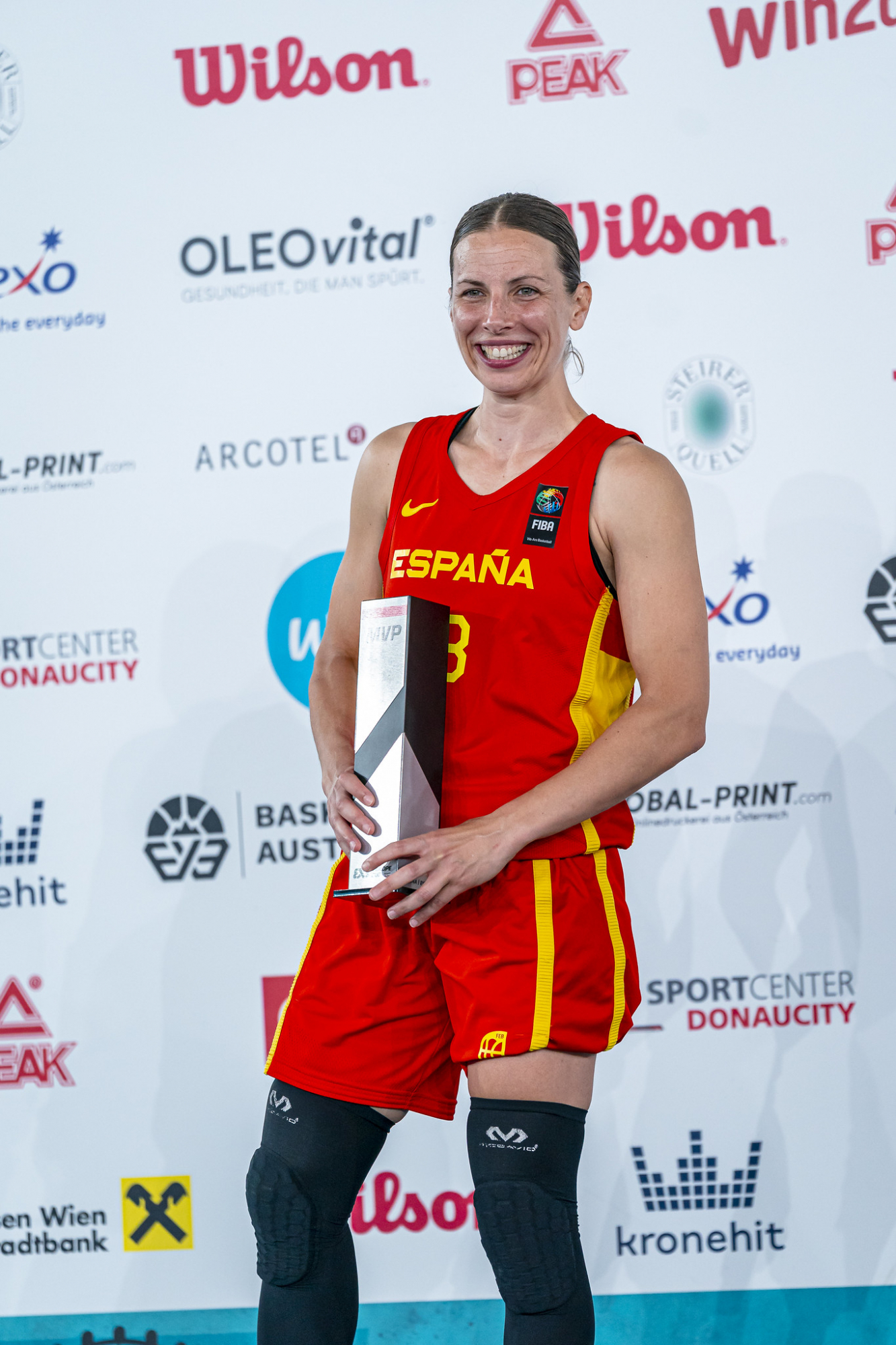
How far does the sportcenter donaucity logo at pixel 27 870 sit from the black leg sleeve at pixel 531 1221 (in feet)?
4.18

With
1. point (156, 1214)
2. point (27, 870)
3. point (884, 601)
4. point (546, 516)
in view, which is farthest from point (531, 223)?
point (156, 1214)

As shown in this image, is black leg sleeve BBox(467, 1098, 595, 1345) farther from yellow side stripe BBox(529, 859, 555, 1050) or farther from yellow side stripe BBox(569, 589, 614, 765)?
yellow side stripe BBox(569, 589, 614, 765)

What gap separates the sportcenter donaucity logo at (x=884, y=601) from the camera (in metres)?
2.17

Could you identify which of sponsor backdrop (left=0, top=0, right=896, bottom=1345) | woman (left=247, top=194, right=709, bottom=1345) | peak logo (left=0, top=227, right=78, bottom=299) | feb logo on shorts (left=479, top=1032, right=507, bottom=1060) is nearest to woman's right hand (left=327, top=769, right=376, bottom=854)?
woman (left=247, top=194, right=709, bottom=1345)

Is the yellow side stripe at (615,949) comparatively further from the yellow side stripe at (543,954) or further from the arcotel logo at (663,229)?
the arcotel logo at (663,229)

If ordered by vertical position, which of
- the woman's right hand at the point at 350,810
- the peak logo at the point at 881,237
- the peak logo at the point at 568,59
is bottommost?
the woman's right hand at the point at 350,810

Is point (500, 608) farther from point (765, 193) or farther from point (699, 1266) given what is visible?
point (699, 1266)

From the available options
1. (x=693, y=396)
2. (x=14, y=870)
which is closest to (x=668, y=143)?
(x=693, y=396)

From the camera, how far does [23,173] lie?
7.58 ft

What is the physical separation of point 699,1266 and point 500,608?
151 centimetres

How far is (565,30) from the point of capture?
220cm

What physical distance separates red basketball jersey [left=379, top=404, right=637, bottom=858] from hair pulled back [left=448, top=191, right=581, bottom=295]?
0.24 m

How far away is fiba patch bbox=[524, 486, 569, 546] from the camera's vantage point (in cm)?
138

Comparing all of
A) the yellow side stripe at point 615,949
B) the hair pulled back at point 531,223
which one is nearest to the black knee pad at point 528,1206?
the yellow side stripe at point 615,949
